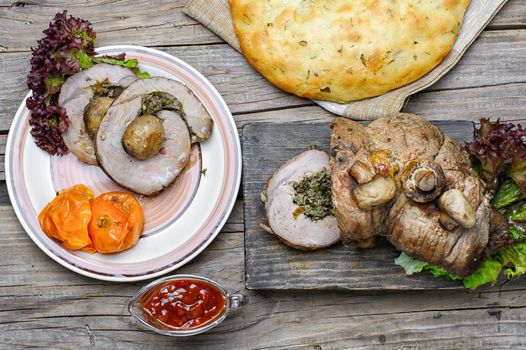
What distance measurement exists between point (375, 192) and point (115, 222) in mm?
1256

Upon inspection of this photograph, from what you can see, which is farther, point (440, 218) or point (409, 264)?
point (409, 264)

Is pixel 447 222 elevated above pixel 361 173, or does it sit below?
below

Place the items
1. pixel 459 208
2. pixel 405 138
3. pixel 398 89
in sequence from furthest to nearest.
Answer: pixel 398 89, pixel 405 138, pixel 459 208

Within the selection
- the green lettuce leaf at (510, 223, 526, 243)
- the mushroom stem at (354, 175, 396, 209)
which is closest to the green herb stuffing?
the mushroom stem at (354, 175, 396, 209)

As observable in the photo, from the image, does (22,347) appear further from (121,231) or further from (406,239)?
(406,239)

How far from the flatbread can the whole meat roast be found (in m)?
0.43

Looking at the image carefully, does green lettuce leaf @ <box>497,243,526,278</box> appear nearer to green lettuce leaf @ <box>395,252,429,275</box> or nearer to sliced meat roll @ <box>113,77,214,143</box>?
green lettuce leaf @ <box>395,252,429,275</box>

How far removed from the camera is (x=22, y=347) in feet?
11.7

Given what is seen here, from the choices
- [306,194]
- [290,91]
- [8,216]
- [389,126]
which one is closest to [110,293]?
[8,216]

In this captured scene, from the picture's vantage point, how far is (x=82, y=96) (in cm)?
343

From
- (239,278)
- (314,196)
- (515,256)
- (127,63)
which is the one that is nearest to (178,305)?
(239,278)

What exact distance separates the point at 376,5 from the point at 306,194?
0.97 metres

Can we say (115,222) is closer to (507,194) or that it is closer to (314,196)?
(314,196)

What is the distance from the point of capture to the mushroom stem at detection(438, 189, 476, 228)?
9.26 ft
